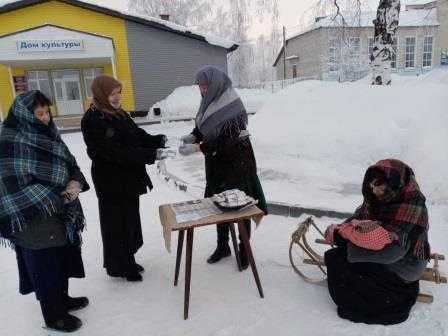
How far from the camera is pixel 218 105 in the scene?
2.85 m

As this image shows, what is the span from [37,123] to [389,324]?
2454 mm

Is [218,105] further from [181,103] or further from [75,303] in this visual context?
[181,103]

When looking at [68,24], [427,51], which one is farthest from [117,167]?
[427,51]

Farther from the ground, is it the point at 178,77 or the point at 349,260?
the point at 178,77

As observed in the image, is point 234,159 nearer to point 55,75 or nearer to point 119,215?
point 119,215

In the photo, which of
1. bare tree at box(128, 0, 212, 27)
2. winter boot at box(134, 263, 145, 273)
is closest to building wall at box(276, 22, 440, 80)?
bare tree at box(128, 0, 212, 27)

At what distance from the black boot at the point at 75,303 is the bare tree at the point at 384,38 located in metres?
7.52

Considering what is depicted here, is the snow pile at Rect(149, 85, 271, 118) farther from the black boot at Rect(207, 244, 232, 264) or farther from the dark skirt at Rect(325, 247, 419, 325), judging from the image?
the dark skirt at Rect(325, 247, 419, 325)

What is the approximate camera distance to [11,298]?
2930 mm

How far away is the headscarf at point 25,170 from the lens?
214 cm

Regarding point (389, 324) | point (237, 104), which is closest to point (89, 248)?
point (237, 104)

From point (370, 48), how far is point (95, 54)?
17940 mm

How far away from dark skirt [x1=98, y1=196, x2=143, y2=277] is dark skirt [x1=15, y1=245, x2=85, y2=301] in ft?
1.26

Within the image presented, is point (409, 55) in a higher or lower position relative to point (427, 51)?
lower
